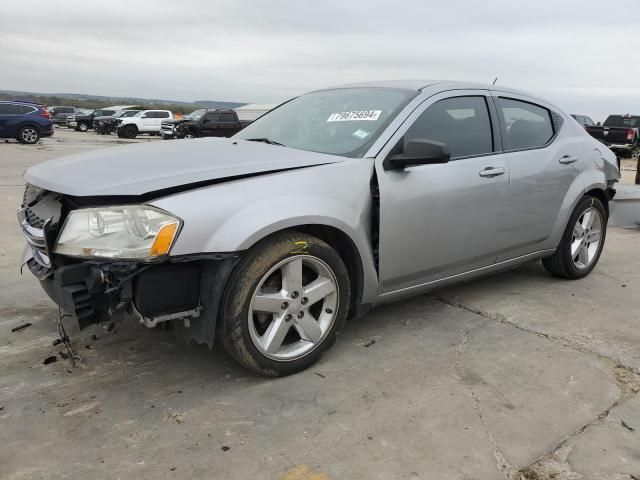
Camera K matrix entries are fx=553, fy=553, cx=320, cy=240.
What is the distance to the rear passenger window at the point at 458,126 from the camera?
11.5ft

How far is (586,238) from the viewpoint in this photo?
4875 mm

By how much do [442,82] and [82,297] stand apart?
2704mm

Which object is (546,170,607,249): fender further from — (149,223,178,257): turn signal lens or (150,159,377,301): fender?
(149,223,178,257): turn signal lens

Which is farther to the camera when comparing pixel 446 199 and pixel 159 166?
pixel 446 199

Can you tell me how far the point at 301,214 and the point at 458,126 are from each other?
1.53 metres

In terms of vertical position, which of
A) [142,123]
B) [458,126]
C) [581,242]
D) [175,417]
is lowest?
[142,123]

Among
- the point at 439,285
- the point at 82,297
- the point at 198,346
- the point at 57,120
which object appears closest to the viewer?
the point at 82,297

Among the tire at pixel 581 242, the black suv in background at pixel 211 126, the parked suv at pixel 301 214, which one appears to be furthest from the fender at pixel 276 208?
the black suv in background at pixel 211 126

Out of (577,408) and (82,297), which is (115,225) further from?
(577,408)

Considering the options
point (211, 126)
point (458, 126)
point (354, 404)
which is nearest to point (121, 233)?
point (354, 404)

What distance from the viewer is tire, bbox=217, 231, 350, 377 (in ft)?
8.87

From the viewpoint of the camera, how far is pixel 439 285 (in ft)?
12.1

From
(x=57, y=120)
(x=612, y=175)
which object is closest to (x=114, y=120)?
(x=57, y=120)

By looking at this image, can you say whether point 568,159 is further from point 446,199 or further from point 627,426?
point 627,426
